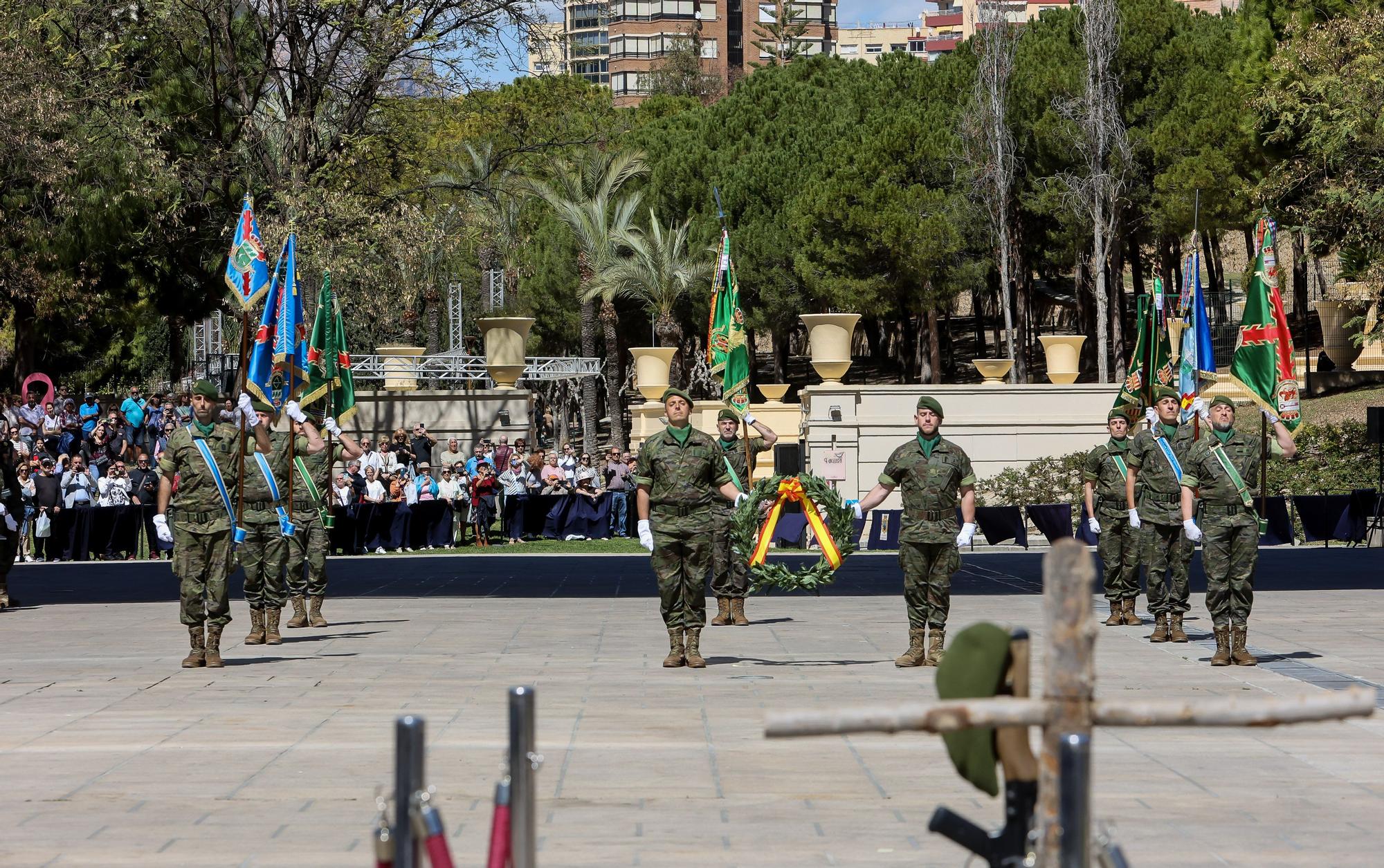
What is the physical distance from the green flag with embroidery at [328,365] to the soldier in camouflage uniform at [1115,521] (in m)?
7.49

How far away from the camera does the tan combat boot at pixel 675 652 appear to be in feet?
41.3

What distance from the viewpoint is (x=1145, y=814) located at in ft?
24.0

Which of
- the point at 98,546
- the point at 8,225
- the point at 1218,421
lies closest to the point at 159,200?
the point at 8,225

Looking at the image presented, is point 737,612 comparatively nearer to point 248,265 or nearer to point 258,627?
point 258,627

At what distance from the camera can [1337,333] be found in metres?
50.4

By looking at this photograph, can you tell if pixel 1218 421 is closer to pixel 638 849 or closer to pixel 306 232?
pixel 638 849

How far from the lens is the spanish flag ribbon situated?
1426 cm

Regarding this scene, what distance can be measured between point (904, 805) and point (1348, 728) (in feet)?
11.8

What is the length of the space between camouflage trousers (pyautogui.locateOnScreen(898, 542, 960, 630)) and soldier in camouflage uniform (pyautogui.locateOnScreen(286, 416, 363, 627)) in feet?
16.8

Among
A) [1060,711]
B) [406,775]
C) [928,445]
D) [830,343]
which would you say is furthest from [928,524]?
[830,343]

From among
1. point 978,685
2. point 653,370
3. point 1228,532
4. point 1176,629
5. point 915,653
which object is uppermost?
point 653,370

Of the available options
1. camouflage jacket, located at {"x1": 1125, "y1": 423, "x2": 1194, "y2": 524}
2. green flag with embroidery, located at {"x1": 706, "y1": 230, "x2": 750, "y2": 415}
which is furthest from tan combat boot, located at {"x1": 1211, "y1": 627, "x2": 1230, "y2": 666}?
green flag with embroidery, located at {"x1": 706, "y1": 230, "x2": 750, "y2": 415}

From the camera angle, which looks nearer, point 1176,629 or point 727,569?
point 1176,629

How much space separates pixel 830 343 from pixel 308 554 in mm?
19703
